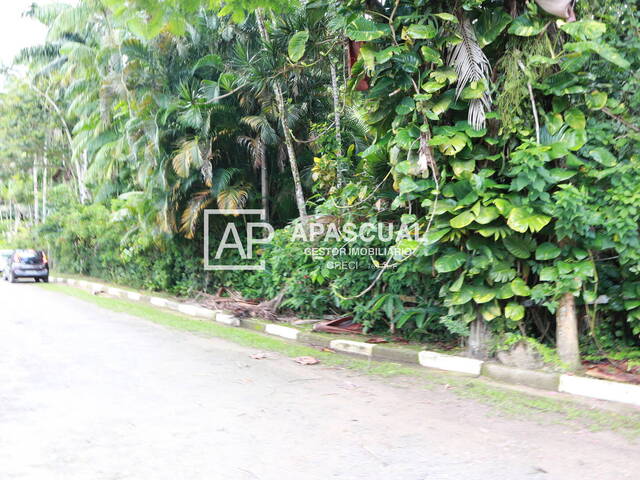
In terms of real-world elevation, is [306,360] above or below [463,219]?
below

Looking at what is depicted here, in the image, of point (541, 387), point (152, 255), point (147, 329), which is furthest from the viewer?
point (152, 255)

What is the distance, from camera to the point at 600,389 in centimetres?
534

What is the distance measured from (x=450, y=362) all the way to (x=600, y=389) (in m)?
1.76

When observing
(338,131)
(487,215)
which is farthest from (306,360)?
(338,131)

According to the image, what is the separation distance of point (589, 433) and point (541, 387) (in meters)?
1.31

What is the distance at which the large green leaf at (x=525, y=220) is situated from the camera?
5754 millimetres

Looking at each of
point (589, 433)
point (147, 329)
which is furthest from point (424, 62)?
point (147, 329)

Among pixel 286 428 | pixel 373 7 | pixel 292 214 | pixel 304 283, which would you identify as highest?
pixel 373 7

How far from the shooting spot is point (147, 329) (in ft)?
31.9

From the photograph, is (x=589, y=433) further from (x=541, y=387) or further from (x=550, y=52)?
(x=550, y=52)

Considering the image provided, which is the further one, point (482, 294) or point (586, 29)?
point (482, 294)

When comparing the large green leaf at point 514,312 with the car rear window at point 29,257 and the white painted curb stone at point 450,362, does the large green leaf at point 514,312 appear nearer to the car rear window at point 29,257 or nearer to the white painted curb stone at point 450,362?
the white painted curb stone at point 450,362

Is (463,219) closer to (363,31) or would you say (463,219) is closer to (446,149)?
(446,149)

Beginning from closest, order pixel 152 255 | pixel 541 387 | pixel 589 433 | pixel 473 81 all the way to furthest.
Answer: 1. pixel 589 433
2. pixel 541 387
3. pixel 473 81
4. pixel 152 255
